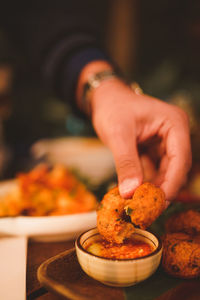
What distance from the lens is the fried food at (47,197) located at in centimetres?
202

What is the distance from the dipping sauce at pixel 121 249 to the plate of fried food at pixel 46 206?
376mm

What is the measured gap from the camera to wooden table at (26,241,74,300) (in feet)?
4.09

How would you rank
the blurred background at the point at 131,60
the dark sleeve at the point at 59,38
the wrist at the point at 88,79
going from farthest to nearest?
1. the blurred background at the point at 131,60
2. the dark sleeve at the point at 59,38
3. the wrist at the point at 88,79

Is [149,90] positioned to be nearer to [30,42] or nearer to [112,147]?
[30,42]

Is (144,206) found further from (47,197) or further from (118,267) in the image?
(47,197)

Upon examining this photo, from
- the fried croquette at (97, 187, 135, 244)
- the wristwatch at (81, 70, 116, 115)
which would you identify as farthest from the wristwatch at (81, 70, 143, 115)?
the fried croquette at (97, 187, 135, 244)

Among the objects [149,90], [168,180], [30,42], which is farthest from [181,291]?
[149,90]

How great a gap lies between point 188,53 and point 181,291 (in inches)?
227

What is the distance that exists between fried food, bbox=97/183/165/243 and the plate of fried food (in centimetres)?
40

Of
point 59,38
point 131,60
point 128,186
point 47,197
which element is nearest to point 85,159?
point 47,197

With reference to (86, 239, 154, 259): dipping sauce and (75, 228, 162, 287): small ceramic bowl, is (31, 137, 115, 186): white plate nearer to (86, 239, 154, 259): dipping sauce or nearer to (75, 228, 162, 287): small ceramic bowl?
(86, 239, 154, 259): dipping sauce

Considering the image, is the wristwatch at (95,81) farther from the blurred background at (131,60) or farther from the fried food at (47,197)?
the blurred background at (131,60)

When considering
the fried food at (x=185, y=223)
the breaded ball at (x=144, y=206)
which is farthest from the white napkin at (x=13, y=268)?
the fried food at (x=185, y=223)

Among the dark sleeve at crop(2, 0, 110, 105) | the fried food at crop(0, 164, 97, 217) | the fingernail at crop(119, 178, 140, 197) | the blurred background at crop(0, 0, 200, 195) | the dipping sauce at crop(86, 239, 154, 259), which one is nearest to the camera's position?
the dipping sauce at crop(86, 239, 154, 259)
